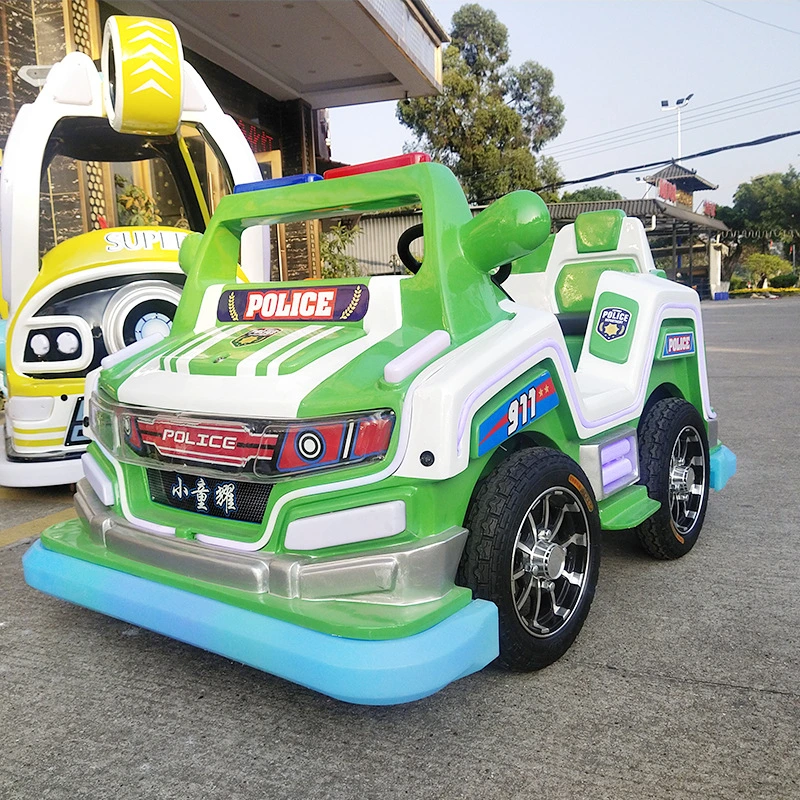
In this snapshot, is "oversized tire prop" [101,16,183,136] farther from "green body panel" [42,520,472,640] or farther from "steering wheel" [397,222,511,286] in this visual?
"green body panel" [42,520,472,640]

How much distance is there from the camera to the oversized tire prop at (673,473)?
9.58 feet

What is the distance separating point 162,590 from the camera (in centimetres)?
205

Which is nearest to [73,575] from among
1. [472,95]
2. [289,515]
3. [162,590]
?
[162,590]

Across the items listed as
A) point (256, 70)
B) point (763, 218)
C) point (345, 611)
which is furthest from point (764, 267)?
point (345, 611)

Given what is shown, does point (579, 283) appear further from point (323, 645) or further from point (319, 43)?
point (319, 43)

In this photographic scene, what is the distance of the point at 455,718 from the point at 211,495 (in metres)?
0.89

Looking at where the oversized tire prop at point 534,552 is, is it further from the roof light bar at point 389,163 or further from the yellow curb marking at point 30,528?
the yellow curb marking at point 30,528

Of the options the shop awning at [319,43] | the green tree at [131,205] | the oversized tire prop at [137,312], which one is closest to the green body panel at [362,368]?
the oversized tire prop at [137,312]

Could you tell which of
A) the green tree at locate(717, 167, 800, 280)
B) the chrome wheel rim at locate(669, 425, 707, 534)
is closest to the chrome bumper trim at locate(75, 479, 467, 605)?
the chrome wheel rim at locate(669, 425, 707, 534)

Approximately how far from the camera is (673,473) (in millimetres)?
3096

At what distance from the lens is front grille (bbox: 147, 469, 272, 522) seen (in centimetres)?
201

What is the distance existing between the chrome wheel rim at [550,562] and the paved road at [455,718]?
0.17 m

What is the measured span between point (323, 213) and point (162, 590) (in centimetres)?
131

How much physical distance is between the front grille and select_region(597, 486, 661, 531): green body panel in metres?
1.17
